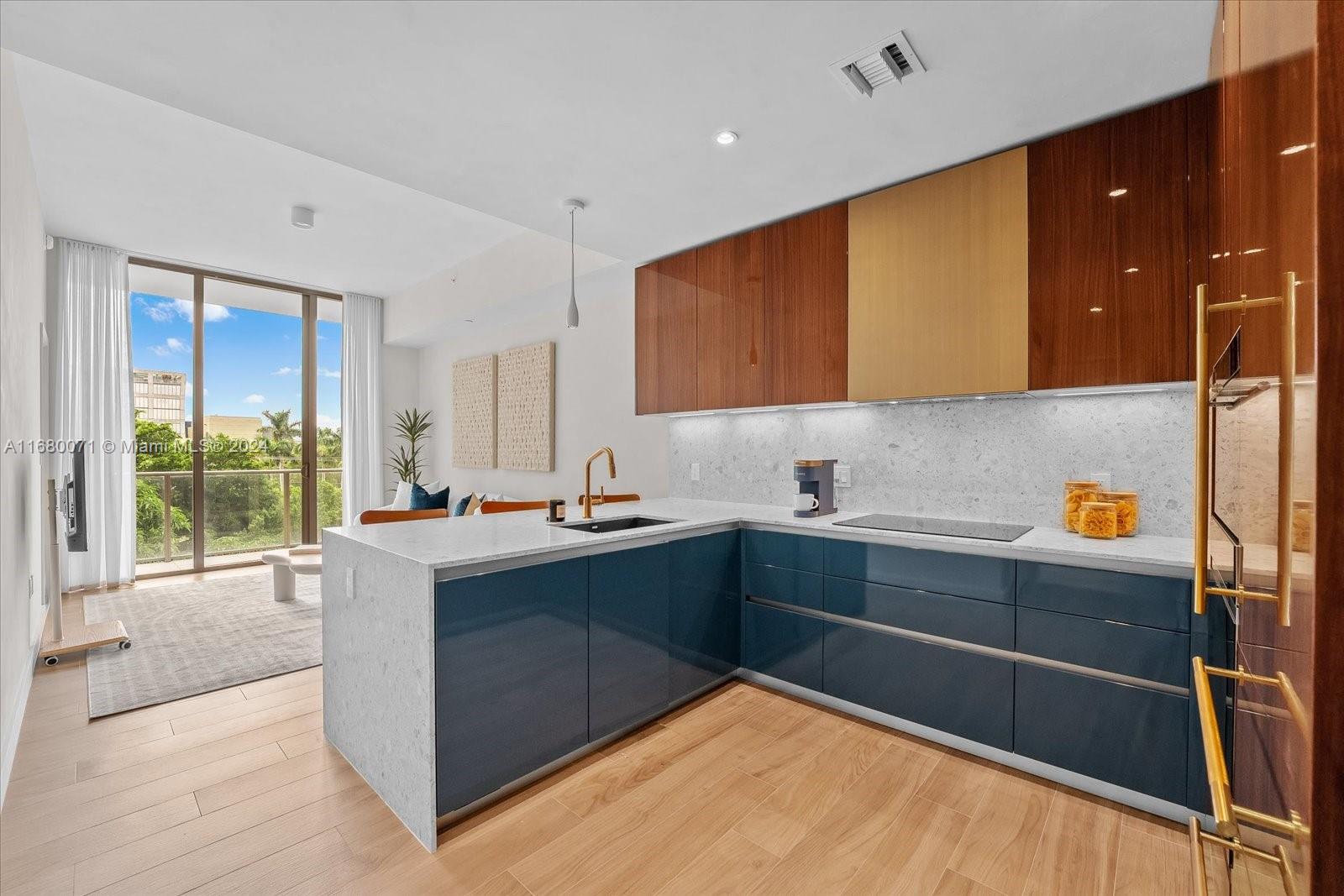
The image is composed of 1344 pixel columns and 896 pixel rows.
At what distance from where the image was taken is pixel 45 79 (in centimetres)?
285

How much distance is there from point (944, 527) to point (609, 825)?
181cm

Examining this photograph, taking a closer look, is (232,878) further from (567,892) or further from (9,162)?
(9,162)

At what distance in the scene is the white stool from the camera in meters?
4.32

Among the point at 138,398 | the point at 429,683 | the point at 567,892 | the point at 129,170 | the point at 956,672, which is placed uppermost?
the point at 129,170

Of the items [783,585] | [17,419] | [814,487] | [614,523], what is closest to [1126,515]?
[814,487]

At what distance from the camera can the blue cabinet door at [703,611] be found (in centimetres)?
274

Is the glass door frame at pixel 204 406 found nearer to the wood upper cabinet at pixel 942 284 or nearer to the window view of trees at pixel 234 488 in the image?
the window view of trees at pixel 234 488

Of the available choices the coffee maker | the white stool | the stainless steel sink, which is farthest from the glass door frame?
the coffee maker

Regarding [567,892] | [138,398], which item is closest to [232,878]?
[567,892]

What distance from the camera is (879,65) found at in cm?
199

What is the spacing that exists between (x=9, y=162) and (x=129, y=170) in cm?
138

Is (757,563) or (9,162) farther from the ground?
(9,162)

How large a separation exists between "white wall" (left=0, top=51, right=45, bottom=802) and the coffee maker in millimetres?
3313

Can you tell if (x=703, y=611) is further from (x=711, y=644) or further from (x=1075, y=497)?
(x=1075, y=497)
